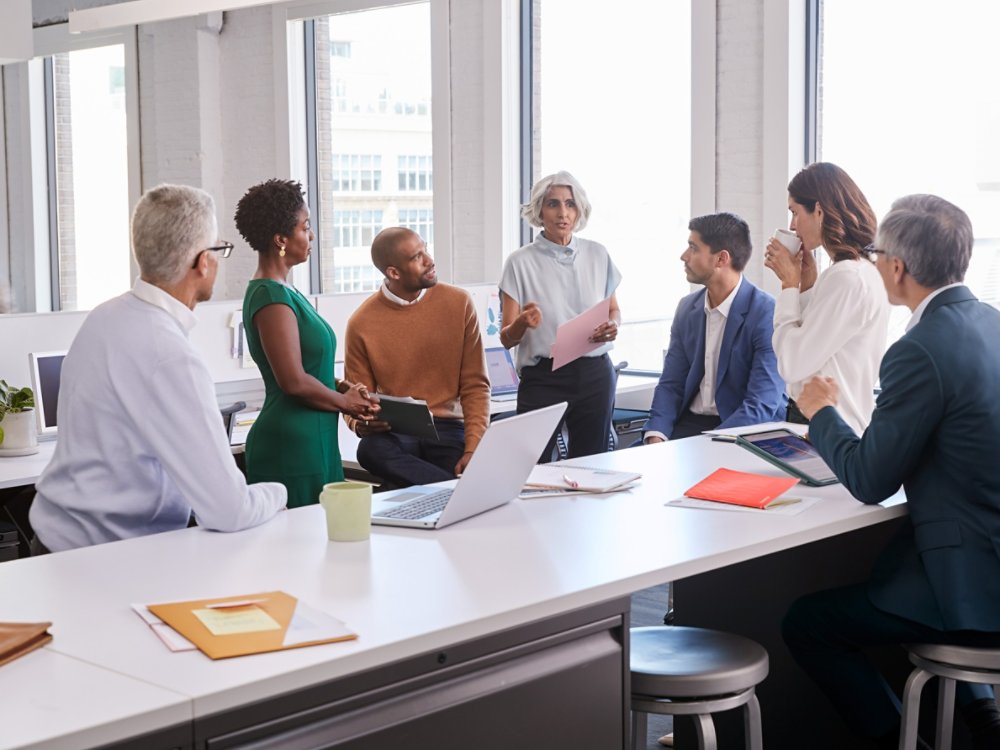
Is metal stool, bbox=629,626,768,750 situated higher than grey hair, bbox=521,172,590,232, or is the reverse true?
grey hair, bbox=521,172,590,232

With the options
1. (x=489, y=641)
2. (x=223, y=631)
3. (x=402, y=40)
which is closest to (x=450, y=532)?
(x=489, y=641)

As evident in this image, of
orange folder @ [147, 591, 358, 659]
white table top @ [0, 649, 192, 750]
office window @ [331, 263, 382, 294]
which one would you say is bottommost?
white table top @ [0, 649, 192, 750]

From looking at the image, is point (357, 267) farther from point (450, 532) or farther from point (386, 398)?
point (450, 532)

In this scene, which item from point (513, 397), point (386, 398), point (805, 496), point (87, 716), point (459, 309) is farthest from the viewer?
point (513, 397)

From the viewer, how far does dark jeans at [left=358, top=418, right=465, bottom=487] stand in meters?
3.68

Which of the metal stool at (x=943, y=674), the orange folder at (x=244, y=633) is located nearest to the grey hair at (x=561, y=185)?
the metal stool at (x=943, y=674)

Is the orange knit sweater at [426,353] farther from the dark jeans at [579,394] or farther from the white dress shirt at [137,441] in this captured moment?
the white dress shirt at [137,441]

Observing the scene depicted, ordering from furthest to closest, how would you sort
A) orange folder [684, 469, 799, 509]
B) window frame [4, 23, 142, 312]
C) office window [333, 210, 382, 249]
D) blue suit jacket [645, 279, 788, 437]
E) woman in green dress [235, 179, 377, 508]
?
window frame [4, 23, 142, 312] < office window [333, 210, 382, 249] < blue suit jacket [645, 279, 788, 437] < woman in green dress [235, 179, 377, 508] < orange folder [684, 469, 799, 509]

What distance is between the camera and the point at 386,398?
11.3 feet

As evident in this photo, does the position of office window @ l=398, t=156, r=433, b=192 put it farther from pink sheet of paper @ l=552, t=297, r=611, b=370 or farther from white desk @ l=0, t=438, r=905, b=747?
white desk @ l=0, t=438, r=905, b=747

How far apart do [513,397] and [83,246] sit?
16.8ft

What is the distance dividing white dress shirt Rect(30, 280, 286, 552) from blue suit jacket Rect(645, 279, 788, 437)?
1.98 metres

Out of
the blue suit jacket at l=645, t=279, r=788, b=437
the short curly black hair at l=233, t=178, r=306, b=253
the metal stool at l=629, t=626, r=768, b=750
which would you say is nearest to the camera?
the metal stool at l=629, t=626, r=768, b=750

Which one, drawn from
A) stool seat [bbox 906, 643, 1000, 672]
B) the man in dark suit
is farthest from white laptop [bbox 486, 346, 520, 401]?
stool seat [bbox 906, 643, 1000, 672]
